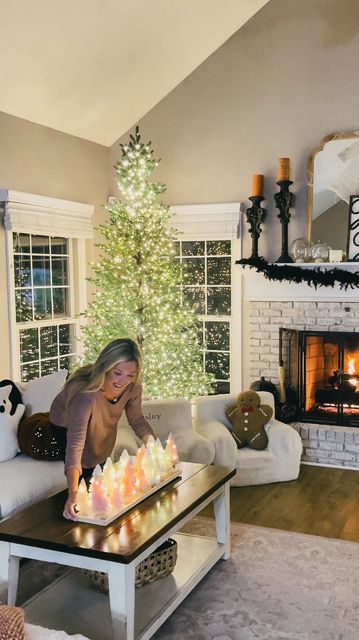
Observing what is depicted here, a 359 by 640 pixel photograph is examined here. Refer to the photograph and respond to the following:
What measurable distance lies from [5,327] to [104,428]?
239 cm

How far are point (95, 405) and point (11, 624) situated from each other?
1.22m

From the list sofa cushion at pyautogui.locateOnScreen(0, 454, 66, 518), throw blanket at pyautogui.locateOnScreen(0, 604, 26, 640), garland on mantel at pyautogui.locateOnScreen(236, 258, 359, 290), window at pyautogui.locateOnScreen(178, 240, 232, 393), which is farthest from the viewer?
window at pyautogui.locateOnScreen(178, 240, 232, 393)

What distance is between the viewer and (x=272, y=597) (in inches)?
130

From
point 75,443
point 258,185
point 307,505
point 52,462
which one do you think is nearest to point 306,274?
point 258,185

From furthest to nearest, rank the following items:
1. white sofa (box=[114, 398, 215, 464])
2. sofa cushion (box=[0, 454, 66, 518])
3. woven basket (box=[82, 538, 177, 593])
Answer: white sofa (box=[114, 398, 215, 464]) < sofa cushion (box=[0, 454, 66, 518]) < woven basket (box=[82, 538, 177, 593])

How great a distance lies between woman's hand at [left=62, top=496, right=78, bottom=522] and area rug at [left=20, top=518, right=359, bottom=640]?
479 mm

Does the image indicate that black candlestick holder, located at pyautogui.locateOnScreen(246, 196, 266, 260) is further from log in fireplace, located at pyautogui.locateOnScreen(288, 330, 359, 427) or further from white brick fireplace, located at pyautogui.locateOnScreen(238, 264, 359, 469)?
log in fireplace, located at pyautogui.locateOnScreen(288, 330, 359, 427)

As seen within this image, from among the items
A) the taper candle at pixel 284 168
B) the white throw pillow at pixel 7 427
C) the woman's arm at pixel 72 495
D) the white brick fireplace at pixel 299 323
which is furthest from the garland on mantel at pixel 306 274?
the woman's arm at pixel 72 495

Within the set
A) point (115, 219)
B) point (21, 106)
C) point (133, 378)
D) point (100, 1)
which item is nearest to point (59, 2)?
point (100, 1)

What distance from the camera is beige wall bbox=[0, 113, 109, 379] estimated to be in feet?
17.5

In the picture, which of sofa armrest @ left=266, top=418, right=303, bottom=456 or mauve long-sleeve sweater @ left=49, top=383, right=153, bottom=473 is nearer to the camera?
mauve long-sleeve sweater @ left=49, top=383, right=153, bottom=473

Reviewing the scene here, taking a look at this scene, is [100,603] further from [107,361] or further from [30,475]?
[107,361]

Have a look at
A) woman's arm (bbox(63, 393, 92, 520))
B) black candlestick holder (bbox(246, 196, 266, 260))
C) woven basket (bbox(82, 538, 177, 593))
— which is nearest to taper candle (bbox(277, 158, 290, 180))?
black candlestick holder (bbox(246, 196, 266, 260))

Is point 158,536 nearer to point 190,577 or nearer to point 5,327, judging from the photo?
point 190,577
